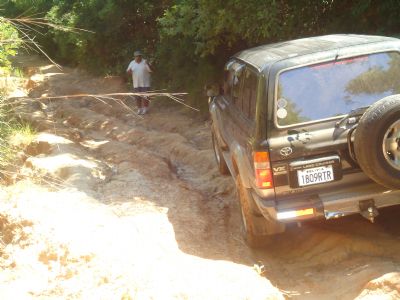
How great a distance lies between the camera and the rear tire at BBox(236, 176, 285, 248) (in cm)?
504

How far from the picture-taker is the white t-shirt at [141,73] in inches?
513

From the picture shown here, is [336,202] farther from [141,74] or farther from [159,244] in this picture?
[141,74]

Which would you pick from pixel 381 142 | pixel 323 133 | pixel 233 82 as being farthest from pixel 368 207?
pixel 233 82

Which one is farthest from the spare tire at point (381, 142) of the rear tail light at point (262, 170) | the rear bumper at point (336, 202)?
the rear tail light at point (262, 170)

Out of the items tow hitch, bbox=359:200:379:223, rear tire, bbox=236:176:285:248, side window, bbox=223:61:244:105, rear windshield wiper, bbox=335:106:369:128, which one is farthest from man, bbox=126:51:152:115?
tow hitch, bbox=359:200:379:223

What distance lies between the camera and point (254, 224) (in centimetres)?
510

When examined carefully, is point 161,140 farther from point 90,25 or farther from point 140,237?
point 90,25

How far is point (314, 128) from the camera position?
437 cm

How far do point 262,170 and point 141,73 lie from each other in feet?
29.8

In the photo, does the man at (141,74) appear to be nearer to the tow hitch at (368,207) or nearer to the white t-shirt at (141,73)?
the white t-shirt at (141,73)

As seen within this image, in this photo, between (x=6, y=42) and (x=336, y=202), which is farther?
(x=6, y=42)

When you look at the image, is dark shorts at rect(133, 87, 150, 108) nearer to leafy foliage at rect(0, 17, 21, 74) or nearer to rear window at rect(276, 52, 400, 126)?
leafy foliage at rect(0, 17, 21, 74)

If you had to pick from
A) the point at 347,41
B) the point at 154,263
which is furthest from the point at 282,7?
the point at 154,263

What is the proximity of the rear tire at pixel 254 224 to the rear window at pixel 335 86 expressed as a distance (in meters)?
1.03
